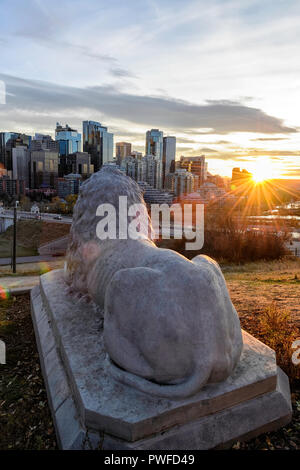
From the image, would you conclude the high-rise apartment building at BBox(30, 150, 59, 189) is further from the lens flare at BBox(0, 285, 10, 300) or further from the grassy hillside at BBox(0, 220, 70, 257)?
the lens flare at BBox(0, 285, 10, 300)

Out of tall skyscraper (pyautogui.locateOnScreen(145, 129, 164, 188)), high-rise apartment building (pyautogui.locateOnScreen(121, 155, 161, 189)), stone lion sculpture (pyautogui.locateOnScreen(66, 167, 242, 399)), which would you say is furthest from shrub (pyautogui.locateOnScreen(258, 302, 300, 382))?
tall skyscraper (pyautogui.locateOnScreen(145, 129, 164, 188))

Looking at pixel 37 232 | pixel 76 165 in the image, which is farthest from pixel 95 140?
pixel 37 232

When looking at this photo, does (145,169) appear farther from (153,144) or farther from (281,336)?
(281,336)

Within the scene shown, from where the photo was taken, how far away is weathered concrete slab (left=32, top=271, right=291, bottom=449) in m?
2.86

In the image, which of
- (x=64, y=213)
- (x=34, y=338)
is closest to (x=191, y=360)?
(x=34, y=338)

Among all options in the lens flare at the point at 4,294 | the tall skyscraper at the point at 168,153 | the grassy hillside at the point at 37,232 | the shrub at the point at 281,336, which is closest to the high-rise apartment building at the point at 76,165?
the tall skyscraper at the point at 168,153

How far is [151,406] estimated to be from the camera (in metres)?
2.94

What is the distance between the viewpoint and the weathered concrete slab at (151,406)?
113 inches

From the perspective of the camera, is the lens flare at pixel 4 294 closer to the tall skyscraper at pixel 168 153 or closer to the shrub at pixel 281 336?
the shrub at pixel 281 336

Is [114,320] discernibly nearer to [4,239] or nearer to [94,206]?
[94,206]

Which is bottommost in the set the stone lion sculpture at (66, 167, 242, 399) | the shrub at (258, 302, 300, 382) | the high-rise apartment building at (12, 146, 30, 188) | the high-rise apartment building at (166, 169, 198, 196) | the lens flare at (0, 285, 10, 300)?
the lens flare at (0, 285, 10, 300)

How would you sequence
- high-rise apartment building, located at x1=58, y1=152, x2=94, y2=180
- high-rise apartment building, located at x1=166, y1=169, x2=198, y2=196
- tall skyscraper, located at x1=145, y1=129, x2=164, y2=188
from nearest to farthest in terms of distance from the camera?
high-rise apartment building, located at x1=166, y1=169, x2=198, y2=196 < high-rise apartment building, located at x1=58, y1=152, x2=94, y2=180 < tall skyscraper, located at x1=145, y1=129, x2=164, y2=188

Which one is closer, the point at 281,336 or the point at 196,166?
the point at 281,336
